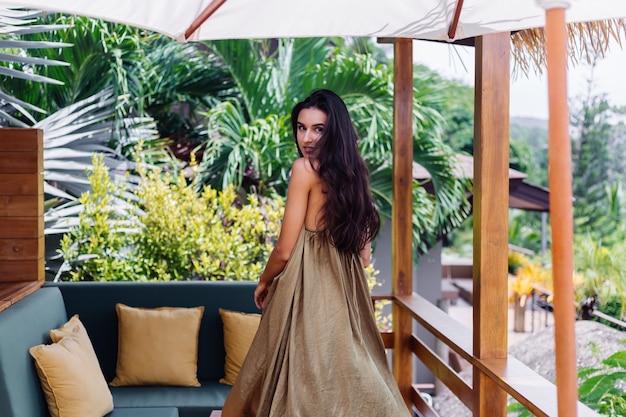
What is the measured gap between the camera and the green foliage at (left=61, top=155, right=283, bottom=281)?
525cm

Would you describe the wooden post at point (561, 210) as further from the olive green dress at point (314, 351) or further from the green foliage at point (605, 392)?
the green foliage at point (605, 392)

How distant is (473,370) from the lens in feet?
9.90

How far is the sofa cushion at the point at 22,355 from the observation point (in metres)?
2.81

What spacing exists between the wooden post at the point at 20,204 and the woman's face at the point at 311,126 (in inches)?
72.8

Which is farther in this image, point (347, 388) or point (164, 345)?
point (164, 345)

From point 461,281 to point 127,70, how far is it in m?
15.6

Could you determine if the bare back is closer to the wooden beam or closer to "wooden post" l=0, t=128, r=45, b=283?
the wooden beam

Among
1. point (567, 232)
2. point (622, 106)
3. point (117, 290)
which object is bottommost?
point (117, 290)

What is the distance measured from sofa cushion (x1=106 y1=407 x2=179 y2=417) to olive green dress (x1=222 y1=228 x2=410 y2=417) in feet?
3.17

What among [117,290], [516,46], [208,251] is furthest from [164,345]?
[516,46]

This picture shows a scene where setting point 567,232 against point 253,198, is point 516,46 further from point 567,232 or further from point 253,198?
point 253,198

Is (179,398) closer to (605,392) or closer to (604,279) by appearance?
(605,392)

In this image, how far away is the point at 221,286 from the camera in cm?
417

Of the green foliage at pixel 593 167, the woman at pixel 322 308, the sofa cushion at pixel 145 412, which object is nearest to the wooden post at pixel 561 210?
the woman at pixel 322 308
